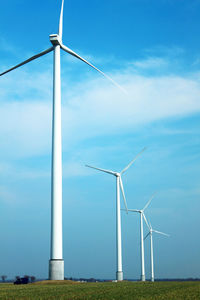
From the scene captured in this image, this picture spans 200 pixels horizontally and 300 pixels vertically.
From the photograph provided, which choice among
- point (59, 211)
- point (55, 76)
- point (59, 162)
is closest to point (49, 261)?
point (59, 211)

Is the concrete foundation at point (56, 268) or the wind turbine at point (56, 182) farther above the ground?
the wind turbine at point (56, 182)

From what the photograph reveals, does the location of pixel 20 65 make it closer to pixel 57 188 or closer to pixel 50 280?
pixel 57 188

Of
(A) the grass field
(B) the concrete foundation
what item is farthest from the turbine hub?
(A) the grass field

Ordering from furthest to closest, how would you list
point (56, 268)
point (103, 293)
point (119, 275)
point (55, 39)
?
point (119, 275) → point (55, 39) → point (56, 268) → point (103, 293)

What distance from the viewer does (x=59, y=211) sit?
166ft

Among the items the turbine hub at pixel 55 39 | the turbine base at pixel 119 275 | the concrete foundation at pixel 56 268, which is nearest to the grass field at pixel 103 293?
the concrete foundation at pixel 56 268

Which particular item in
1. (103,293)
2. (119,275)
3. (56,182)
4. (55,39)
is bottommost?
(119,275)

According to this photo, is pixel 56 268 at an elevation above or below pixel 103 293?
above

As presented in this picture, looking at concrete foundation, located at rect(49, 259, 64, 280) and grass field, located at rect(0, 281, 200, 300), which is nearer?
grass field, located at rect(0, 281, 200, 300)

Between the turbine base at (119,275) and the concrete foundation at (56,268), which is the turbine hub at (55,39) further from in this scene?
the turbine base at (119,275)

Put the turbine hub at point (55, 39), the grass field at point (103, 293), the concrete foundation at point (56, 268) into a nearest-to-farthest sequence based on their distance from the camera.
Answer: the grass field at point (103, 293) < the concrete foundation at point (56, 268) < the turbine hub at point (55, 39)

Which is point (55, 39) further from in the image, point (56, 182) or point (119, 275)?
point (119, 275)

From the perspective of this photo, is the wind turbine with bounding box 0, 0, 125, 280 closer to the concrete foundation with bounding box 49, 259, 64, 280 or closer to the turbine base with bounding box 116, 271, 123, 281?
the concrete foundation with bounding box 49, 259, 64, 280

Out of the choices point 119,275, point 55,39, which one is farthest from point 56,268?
point 119,275
